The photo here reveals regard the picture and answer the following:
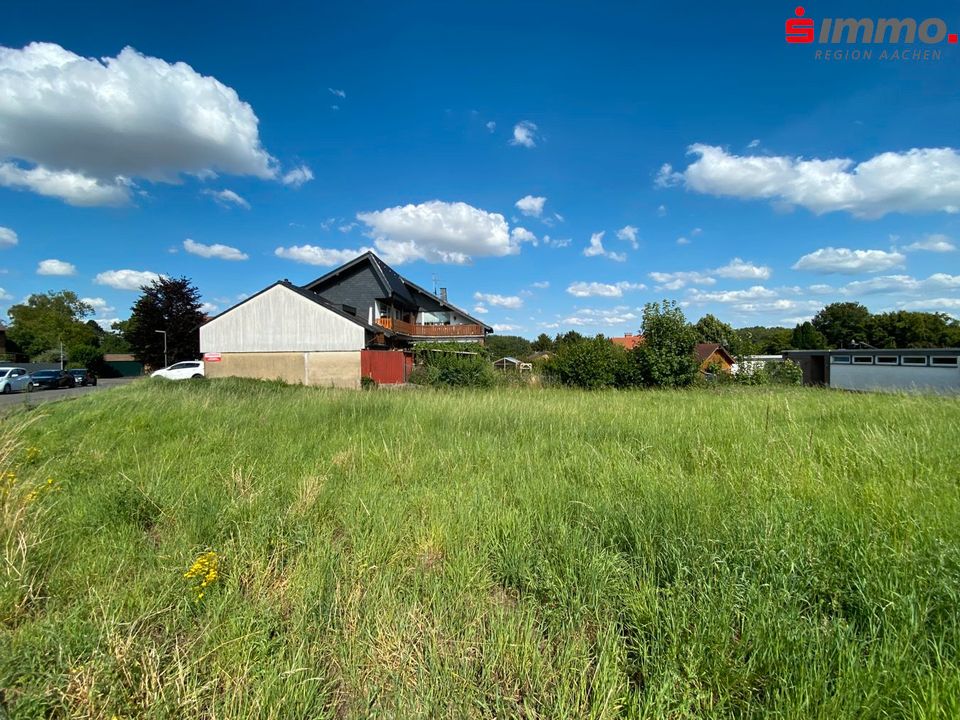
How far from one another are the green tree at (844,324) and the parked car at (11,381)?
349 ft

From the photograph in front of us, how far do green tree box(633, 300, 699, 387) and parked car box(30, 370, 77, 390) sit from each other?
4036 centimetres

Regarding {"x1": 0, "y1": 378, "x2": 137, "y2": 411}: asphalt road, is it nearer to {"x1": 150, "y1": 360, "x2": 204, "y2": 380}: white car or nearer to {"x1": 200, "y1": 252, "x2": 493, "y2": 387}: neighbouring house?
{"x1": 150, "y1": 360, "x2": 204, "y2": 380}: white car

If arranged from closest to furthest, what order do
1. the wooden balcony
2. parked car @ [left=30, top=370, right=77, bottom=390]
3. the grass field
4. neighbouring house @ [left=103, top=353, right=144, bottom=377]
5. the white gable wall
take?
1. the grass field
2. the white gable wall
3. parked car @ [left=30, top=370, right=77, bottom=390]
4. the wooden balcony
5. neighbouring house @ [left=103, top=353, right=144, bottom=377]

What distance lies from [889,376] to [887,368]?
643 millimetres

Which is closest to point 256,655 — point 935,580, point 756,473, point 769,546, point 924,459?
point 769,546

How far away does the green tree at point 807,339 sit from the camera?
226ft

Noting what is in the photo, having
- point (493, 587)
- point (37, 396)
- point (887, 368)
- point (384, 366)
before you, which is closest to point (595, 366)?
point (384, 366)

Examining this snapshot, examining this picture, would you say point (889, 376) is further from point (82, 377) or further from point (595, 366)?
point (82, 377)

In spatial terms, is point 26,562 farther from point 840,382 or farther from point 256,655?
point 840,382

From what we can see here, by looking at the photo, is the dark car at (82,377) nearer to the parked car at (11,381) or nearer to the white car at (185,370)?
the parked car at (11,381)

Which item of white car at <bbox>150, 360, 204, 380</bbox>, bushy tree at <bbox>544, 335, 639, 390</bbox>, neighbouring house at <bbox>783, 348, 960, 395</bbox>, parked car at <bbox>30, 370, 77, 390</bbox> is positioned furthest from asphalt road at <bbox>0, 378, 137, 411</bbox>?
neighbouring house at <bbox>783, 348, 960, 395</bbox>

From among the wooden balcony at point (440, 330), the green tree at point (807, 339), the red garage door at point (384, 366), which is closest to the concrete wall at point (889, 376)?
the red garage door at point (384, 366)

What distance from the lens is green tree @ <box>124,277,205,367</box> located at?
127 ft

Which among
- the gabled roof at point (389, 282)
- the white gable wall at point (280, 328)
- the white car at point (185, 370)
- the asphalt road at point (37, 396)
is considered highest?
the gabled roof at point (389, 282)
